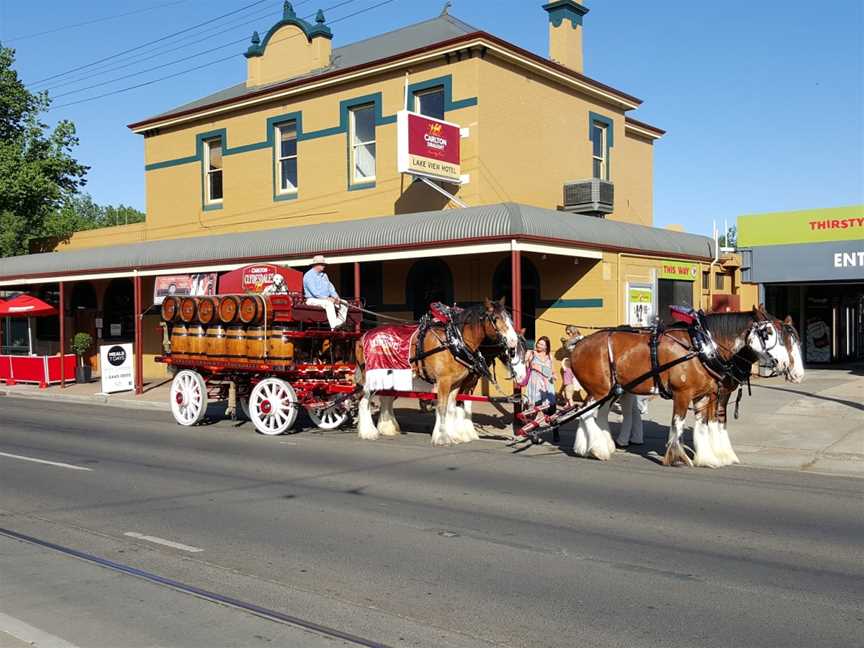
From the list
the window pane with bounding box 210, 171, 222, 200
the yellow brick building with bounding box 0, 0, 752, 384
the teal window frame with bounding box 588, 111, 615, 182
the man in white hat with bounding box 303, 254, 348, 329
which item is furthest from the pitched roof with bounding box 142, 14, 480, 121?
the man in white hat with bounding box 303, 254, 348, 329

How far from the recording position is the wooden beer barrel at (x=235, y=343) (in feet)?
49.2

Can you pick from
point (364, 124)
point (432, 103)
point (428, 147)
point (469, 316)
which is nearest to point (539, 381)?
point (469, 316)

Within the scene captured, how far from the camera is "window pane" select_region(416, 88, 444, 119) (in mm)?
20531

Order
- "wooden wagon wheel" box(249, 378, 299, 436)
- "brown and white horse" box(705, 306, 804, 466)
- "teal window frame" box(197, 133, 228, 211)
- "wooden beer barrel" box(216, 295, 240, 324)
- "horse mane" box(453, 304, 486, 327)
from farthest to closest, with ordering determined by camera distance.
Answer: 1. "teal window frame" box(197, 133, 228, 211)
2. "wooden beer barrel" box(216, 295, 240, 324)
3. "wooden wagon wheel" box(249, 378, 299, 436)
4. "horse mane" box(453, 304, 486, 327)
5. "brown and white horse" box(705, 306, 804, 466)

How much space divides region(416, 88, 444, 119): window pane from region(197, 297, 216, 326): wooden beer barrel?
26.0 ft

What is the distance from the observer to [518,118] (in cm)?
2088

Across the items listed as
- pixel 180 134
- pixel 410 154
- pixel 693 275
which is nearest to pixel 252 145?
pixel 180 134

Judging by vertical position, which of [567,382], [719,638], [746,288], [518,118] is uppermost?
[518,118]

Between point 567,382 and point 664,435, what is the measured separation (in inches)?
69.9

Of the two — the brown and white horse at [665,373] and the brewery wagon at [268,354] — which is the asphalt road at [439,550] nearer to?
the brown and white horse at [665,373]

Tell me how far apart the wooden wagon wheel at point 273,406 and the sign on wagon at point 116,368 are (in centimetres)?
962

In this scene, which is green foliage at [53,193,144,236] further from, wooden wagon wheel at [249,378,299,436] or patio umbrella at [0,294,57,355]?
wooden wagon wheel at [249,378,299,436]

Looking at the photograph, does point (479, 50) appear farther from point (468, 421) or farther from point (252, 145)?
point (468, 421)

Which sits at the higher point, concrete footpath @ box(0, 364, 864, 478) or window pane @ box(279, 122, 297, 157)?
window pane @ box(279, 122, 297, 157)
